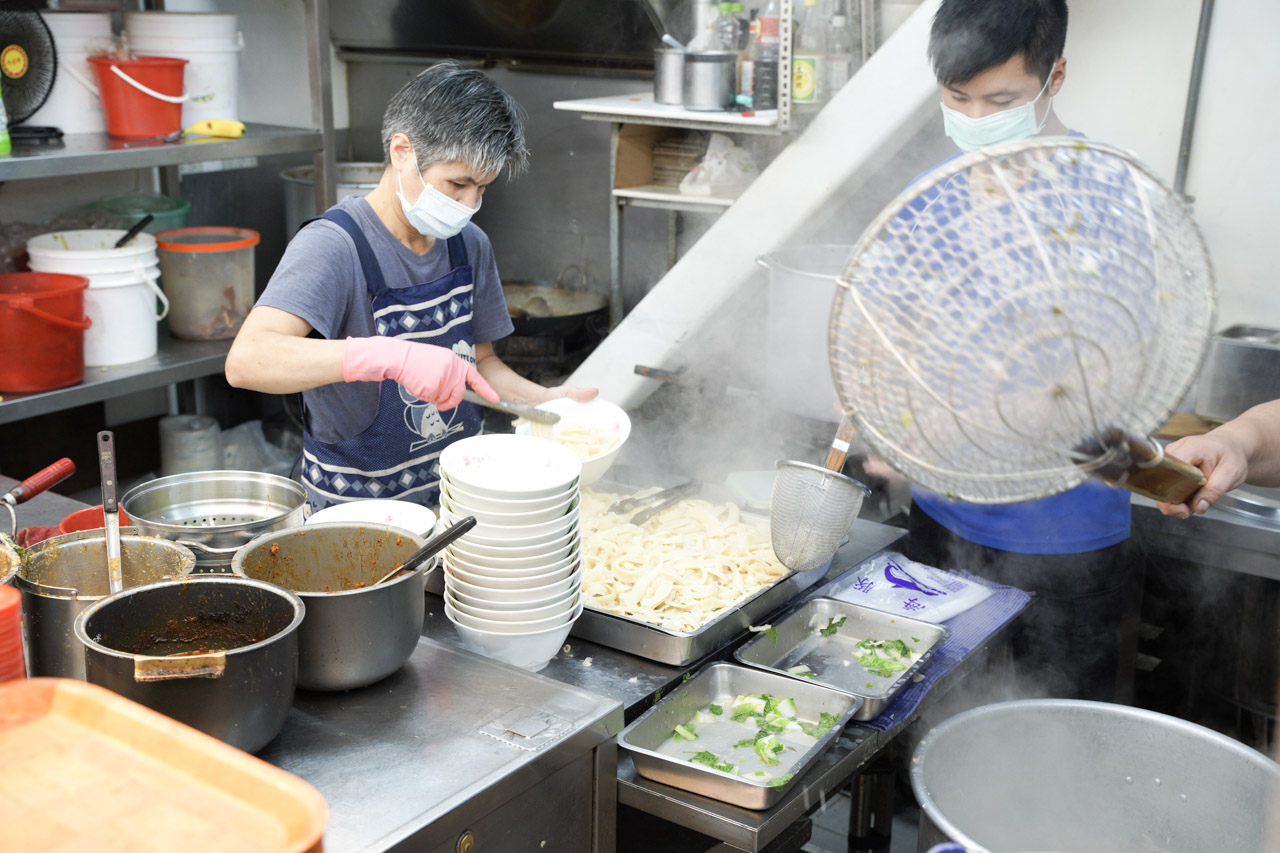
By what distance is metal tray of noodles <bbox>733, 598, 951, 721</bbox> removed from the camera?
6.66 feet

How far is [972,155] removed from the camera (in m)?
1.12

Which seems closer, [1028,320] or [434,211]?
[1028,320]

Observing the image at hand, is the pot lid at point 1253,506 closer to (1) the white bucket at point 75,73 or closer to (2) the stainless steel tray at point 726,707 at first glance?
(2) the stainless steel tray at point 726,707

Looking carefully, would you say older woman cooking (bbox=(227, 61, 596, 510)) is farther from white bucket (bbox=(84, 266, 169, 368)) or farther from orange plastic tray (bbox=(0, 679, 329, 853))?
white bucket (bbox=(84, 266, 169, 368))

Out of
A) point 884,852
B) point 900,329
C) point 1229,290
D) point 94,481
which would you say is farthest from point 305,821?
point 94,481

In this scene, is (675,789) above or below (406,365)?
below

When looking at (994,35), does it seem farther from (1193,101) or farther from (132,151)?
(132,151)

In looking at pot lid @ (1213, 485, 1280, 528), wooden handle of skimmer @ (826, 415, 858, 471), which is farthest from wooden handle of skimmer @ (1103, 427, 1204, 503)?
pot lid @ (1213, 485, 1280, 528)

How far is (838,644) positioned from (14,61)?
3179mm

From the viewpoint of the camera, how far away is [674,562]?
223 cm

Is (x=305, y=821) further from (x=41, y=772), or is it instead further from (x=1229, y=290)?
(x=1229, y=290)

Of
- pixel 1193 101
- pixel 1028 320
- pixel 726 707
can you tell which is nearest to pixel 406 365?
pixel 726 707

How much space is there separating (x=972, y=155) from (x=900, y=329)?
0.64 ft

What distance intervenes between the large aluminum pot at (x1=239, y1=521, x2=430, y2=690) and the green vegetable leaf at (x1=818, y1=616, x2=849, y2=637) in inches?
36.5
